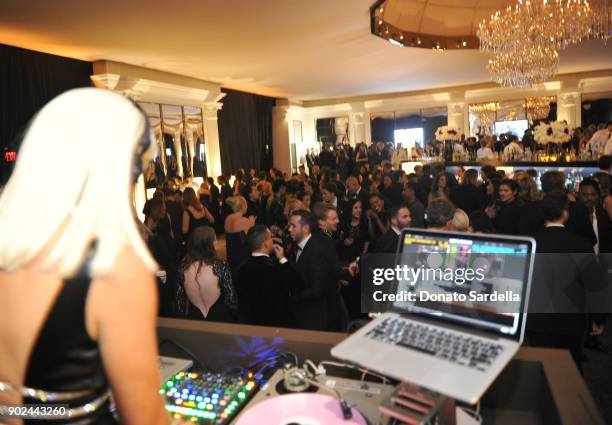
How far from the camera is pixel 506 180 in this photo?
440 cm

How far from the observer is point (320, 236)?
3.33 metres

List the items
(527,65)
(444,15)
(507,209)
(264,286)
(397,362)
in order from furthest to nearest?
(444,15), (527,65), (507,209), (264,286), (397,362)

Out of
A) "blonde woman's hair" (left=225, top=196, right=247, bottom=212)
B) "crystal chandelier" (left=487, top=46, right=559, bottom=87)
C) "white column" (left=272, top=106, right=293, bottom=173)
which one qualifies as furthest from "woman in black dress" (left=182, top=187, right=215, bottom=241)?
"white column" (left=272, top=106, right=293, bottom=173)

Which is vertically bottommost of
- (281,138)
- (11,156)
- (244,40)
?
(11,156)

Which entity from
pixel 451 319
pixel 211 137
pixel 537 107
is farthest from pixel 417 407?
pixel 537 107

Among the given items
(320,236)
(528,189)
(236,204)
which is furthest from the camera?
(236,204)

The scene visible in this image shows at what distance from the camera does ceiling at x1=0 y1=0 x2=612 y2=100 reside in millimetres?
4699

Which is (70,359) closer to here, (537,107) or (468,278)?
(468,278)

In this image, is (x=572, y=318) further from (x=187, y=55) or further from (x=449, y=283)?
(x=187, y=55)

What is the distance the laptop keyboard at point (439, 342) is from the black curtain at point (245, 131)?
10279 mm

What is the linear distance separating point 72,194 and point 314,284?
7.86ft

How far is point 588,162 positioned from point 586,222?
3726 millimetres

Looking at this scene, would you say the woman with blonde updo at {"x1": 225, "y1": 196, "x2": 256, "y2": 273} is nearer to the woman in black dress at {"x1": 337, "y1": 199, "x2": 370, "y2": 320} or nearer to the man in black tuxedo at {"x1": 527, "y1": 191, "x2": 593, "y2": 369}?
the woman in black dress at {"x1": 337, "y1": 199, "x2": 370, "y2": 320}

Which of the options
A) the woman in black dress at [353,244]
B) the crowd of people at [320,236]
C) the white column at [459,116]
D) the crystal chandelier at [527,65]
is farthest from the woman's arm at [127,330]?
the white column at [459,116]
